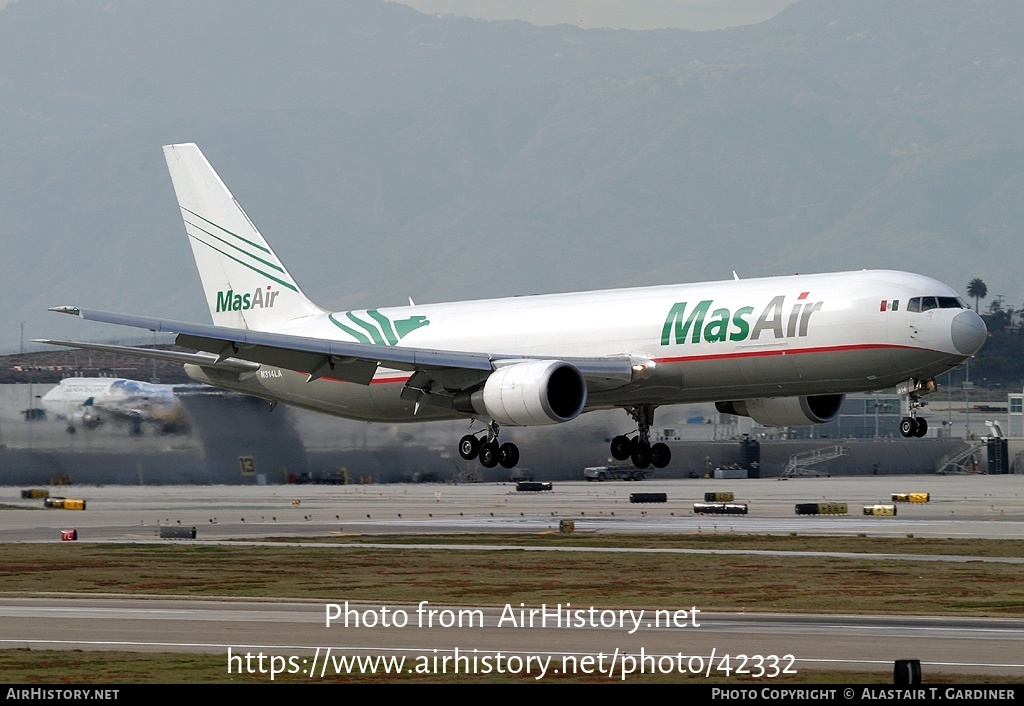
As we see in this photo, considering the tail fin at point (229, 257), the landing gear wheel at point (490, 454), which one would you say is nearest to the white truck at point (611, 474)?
the tail fin at point (229, 257)

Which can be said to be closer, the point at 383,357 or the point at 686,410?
the point at 383,357

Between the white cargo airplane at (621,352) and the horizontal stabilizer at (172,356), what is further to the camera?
the horizontal stabilizer at (172,356)

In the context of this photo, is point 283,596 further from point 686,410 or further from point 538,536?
point 686,410

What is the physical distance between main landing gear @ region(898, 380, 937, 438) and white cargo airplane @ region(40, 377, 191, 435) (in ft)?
181

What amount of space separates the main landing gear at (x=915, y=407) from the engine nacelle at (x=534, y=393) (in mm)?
9719

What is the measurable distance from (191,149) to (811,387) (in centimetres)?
2871

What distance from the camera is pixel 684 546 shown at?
178ft

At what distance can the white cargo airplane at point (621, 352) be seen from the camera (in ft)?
152

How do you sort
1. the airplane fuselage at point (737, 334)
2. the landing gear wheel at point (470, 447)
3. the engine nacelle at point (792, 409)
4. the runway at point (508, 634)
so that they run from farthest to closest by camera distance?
1. the engine nacelle at point (792, 409)
2. the landing gear wheel at point (470, 447)
3. the airplane fuselage at point (737, 334)
4. the runway at point (508, 634)

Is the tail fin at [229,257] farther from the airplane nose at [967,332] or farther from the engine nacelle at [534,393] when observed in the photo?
the airplane nose at [967,332]

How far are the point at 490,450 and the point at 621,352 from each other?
18.4ft

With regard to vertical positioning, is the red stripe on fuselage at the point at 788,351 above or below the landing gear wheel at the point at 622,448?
above

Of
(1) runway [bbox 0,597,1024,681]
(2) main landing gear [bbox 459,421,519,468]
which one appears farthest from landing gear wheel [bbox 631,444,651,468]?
(1) runway [bbox 0,597,1024,681]
